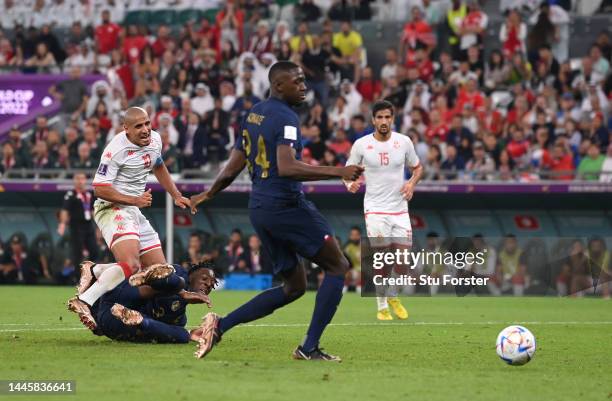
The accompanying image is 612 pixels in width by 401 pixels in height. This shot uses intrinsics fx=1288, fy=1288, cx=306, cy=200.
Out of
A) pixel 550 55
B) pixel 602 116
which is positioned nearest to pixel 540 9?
pixel 550 55

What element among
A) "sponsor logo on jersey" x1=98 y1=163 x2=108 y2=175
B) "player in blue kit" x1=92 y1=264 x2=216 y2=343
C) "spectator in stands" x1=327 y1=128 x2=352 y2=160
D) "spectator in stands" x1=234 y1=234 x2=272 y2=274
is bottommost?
"spectator in stands" x1=234 y1=234 x2=272 y2=274

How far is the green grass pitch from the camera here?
8.10 meters

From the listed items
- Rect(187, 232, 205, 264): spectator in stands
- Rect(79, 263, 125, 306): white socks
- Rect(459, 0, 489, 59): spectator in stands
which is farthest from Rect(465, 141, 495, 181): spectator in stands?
Rect(79, 263, 125, 306): white socks

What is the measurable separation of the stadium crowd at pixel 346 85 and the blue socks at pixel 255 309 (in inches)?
489

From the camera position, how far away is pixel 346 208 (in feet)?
78.0

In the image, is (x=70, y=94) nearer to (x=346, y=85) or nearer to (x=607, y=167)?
(x=346, y=85)

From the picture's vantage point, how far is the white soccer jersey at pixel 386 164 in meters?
15.4

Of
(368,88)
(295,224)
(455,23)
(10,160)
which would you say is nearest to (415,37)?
(455,23)

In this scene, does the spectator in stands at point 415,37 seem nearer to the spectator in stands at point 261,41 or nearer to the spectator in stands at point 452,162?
the spectator in stands at point 261,41

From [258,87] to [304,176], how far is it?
1703 cm

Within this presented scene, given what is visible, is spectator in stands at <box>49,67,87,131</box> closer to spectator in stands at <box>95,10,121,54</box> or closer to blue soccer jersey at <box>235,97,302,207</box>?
spectator in stands at <box>95,10,121,54</box>

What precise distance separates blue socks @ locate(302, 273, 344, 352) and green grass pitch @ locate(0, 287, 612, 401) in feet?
0.78

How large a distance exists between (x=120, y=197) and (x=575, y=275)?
10.8 m

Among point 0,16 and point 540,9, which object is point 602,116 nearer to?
point 540,9
